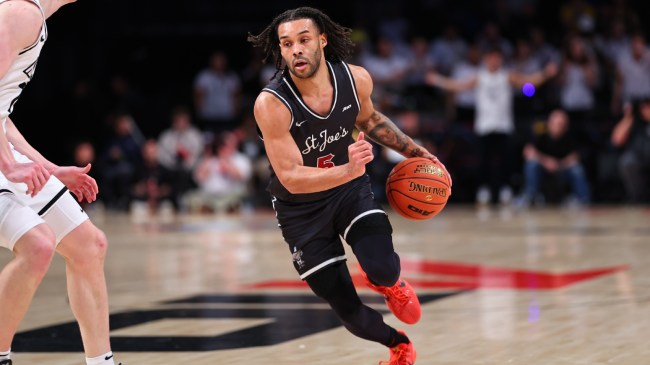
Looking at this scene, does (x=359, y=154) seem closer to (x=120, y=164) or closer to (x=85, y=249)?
(x=85, y=249)

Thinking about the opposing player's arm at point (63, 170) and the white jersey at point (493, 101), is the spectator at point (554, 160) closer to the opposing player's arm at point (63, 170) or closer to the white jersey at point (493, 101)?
the white jersey at point (493, 101)

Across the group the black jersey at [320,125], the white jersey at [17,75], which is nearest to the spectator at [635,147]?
the black jersey at [320,125]

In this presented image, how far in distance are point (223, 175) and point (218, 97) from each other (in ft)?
5.91

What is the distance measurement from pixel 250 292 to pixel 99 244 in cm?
335

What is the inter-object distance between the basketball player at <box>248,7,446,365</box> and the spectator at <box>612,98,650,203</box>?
10.7m

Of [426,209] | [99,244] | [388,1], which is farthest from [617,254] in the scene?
[388,1]

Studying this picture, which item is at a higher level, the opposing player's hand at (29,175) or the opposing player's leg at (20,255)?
the opposing player's hand at (29,175)

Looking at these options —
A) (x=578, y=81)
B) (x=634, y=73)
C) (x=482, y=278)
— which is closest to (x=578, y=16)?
(x=578, y=81)

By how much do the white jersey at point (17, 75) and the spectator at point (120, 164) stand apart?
1275 centimetres

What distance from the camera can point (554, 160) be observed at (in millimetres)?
15492

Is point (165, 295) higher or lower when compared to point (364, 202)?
lower

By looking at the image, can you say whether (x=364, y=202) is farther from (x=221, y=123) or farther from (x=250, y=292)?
(x=221, y=123)

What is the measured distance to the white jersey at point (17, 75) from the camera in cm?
450

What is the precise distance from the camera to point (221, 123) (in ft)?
58.6
